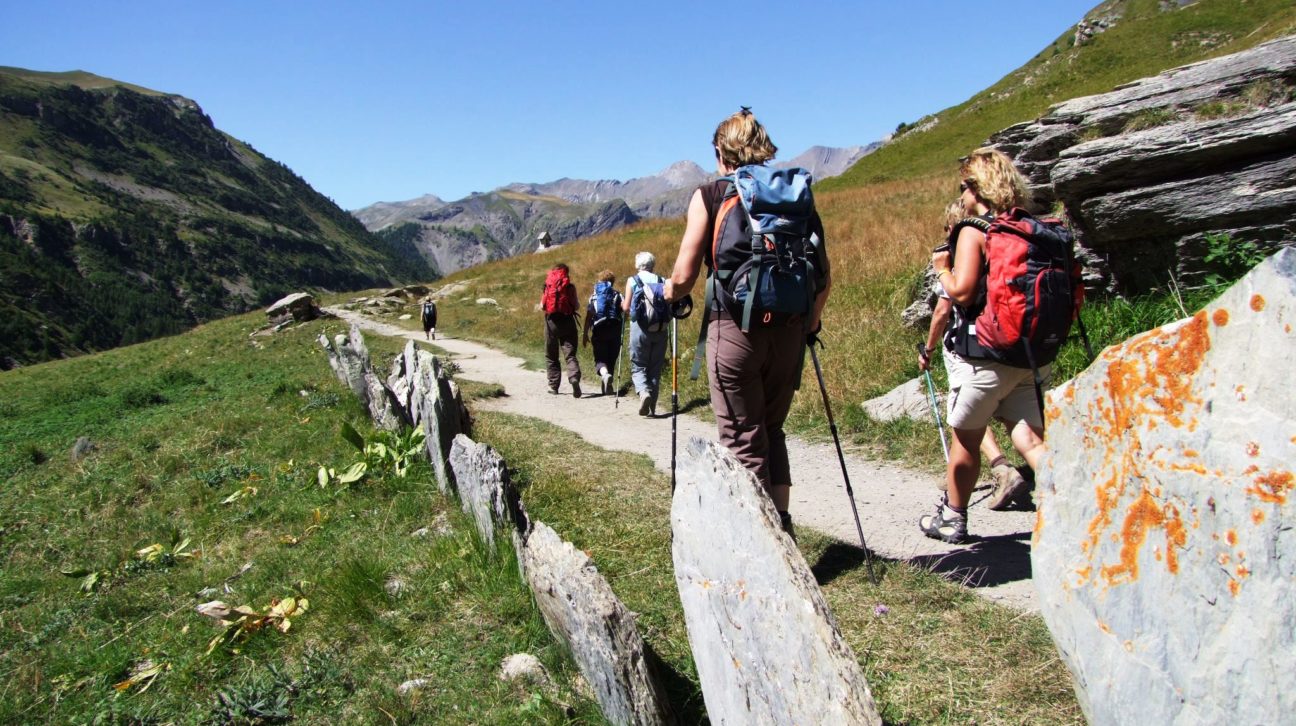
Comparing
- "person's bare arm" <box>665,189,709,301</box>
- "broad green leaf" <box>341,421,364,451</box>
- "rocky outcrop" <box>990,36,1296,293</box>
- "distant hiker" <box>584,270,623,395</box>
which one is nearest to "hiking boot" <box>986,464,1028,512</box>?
"person's bare arm" <box>665,189,709,301</box>

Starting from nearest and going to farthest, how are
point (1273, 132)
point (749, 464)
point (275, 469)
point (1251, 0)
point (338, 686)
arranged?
point (338, 686) < point (749, 464) < point (1273, 132) < point (275, 469) < point (1251, 0)

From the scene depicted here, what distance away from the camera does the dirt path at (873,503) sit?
3.95m

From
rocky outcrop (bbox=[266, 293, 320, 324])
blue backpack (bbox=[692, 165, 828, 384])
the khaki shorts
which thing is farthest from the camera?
rocky outcrop (bbox=[266, 293, 320, 324])

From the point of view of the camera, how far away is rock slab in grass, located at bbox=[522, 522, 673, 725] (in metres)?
2.49

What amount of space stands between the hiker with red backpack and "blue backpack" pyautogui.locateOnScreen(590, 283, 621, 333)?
6.85m

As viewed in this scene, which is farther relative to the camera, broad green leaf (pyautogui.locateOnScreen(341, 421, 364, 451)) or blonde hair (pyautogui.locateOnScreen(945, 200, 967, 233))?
broad green leaf (pyautogui.locateOnScreen(341, 421, 364, 451))

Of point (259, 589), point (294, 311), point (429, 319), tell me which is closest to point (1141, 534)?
point (259, 589)

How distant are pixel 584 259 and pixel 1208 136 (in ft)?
80.2

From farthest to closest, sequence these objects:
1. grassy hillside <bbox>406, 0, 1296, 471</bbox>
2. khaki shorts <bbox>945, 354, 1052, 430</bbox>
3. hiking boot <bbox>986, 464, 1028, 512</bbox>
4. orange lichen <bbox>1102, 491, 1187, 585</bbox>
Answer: grassy hillside <bbox>406, 0, 1296, 471</bbox> → hiking boot <bbox>986, 464, 1028, 512</bbox> → khaki shorts <bbox>945, 354, 1052, 430</bbox> → orange lichen <bbox>1102, 491, 1187, 585</bbox>

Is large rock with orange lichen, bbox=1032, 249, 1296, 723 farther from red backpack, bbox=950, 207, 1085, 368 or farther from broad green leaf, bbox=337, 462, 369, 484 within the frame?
broad green leaf, bbox=337, 462, 369, 484

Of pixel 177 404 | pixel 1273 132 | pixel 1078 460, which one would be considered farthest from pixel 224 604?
pixel 177 404

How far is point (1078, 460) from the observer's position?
1.93 metres

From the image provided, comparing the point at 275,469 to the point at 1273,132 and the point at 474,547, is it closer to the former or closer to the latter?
the point at 474,547

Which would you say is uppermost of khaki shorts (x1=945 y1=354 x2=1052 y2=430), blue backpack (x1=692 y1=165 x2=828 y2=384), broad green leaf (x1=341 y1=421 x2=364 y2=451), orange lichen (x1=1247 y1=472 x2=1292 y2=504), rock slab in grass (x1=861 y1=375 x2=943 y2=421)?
blue backpack (x1=692 y1=165 x2=828 y2=384)
